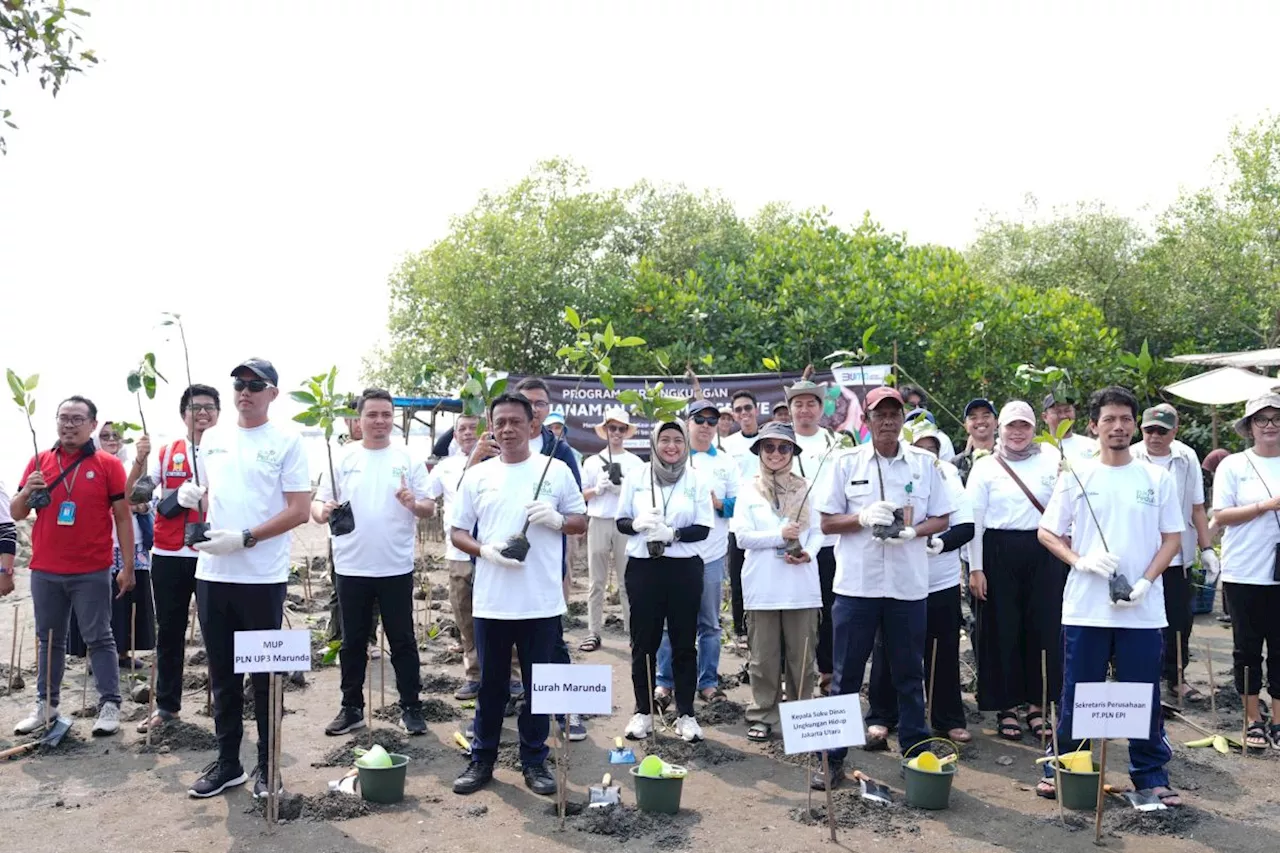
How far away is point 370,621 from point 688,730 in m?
2.08

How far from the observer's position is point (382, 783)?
17.3 ft

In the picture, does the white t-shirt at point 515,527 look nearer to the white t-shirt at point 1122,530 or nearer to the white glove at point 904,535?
the white glove at point 904,535

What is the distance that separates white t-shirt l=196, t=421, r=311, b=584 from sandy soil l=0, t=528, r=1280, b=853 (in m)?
1.17

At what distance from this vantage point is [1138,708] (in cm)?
481

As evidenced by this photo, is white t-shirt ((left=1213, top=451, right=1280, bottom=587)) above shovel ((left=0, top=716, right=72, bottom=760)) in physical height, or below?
above

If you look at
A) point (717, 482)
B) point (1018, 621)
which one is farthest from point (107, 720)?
point (1018, 621)

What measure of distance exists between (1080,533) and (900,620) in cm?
102

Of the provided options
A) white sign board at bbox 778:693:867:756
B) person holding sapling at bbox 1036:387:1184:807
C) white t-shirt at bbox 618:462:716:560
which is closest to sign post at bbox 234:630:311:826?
white t-shirt at bbox 618:462:716:560

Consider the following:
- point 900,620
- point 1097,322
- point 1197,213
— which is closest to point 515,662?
point 900,620

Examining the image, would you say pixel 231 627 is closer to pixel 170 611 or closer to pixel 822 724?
pixel 170 611

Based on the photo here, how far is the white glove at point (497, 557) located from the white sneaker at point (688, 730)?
68.9 inches

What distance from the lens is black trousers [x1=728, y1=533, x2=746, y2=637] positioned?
8.81 meters

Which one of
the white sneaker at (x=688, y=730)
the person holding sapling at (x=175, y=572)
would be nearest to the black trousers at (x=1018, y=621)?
the white sneaker at (x=688, y=730)

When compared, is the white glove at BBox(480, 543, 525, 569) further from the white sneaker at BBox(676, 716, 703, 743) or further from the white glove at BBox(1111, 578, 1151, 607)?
the white glove at BBox(1111, 578, 1151, 607)
